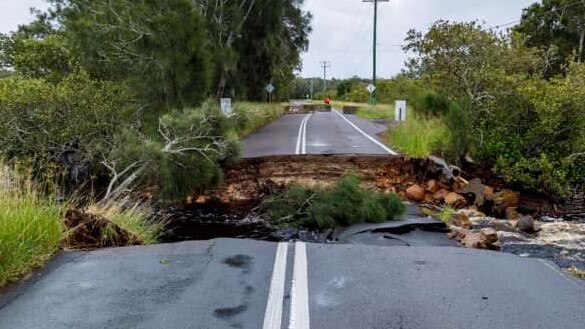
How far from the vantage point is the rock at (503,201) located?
12.6 m

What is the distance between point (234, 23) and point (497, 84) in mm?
13694

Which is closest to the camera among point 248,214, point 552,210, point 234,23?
point 248,214

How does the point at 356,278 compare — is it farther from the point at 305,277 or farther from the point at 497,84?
the point at 497,84

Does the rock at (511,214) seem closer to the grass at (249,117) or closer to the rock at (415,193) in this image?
the rock at (415,193)

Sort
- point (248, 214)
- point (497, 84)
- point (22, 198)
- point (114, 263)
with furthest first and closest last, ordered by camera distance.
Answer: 1. point (497, 84)
2. point (248, 214)
3. point (22, 198)
4. point (114, 263)

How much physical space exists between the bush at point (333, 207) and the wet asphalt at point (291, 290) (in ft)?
10.4

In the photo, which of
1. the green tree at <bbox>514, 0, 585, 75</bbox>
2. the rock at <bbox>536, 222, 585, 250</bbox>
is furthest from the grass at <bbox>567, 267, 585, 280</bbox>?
the green tree at <bbox>514, 0, 585, 75</bbox>

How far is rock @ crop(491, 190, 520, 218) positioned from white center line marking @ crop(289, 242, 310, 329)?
758cm

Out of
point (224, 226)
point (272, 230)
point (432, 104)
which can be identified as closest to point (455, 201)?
point (272, 230)

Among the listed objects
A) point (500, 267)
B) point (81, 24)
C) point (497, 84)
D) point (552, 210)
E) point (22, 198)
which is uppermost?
point (81, 24)

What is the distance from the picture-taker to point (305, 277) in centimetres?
542

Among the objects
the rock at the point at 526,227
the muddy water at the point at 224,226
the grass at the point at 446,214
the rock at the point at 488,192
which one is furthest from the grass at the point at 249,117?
the rock at the point at 526,227

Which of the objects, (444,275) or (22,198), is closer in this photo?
(444,275)

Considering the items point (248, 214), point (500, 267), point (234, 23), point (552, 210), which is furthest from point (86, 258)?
point (234, 23)
